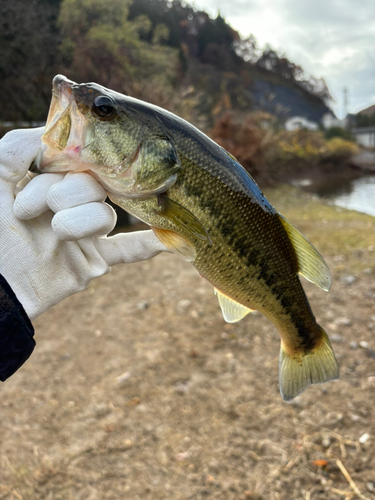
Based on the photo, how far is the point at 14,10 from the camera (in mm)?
13609

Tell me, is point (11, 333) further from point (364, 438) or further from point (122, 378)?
point (364, 438)

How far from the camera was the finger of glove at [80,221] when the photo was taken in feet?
5.38

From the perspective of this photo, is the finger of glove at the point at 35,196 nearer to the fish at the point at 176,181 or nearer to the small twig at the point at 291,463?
the fish at the point at 176,181

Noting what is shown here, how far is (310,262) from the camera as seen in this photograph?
1.80 meters

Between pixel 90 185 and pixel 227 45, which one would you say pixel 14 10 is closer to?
pixel 90 185

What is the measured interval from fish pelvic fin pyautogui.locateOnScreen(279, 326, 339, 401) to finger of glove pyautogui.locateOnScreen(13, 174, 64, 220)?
1.43 meters

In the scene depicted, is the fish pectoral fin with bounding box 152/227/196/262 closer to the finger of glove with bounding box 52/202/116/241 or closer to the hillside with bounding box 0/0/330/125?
the finger of glove with bounding box 52/202/116/241

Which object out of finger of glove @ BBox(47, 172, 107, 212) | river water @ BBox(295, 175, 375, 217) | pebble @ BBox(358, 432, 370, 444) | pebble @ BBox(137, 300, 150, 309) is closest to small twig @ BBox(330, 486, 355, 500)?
pebble @ BBox(358, 432, 370, 444)

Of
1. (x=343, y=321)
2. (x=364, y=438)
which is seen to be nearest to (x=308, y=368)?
(x=364, y=438)

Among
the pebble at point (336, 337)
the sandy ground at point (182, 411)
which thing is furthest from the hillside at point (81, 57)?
the pebble at point (336, 337)

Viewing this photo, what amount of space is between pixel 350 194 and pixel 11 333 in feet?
57.3

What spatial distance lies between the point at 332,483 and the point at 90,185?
267 cm

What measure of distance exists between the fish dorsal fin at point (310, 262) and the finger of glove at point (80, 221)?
88 centimetres

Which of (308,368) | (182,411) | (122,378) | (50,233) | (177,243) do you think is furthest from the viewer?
(122,378)
